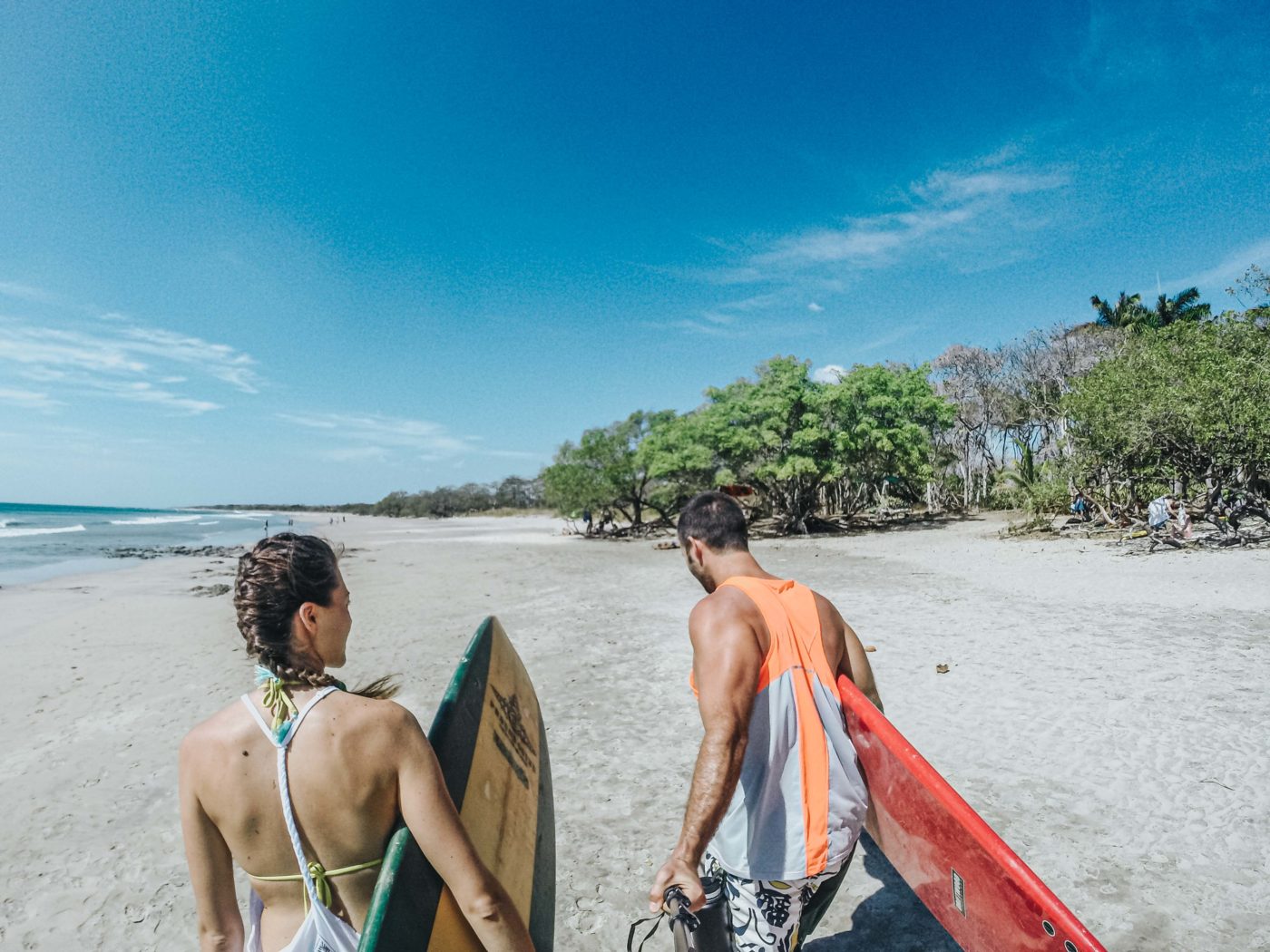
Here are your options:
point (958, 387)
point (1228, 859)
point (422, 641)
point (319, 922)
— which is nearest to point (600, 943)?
point (319, 922)

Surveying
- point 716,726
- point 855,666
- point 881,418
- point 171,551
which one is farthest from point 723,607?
point 171,551

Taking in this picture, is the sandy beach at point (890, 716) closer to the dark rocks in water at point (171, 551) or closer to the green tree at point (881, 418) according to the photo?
the green tree at point (881, 418)

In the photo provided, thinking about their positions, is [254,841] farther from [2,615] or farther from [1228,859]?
[2,615]

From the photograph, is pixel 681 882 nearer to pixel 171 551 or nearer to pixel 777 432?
pixel 777 432

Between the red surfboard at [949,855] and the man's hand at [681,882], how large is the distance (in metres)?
0.77

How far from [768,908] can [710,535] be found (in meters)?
1.12

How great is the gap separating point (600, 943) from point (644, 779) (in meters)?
1.60

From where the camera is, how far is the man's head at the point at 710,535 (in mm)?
2186

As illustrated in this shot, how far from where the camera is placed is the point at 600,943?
3066mm

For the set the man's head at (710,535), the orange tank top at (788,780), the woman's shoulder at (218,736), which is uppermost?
the man's head at (710,535)

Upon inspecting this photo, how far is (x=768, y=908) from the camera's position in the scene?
6.12ft

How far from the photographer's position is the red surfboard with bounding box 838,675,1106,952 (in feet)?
5.91

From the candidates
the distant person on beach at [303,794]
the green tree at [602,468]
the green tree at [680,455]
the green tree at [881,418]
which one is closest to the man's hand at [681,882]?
the distant person on beach at [303,794]

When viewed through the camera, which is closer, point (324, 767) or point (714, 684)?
point (324, 767)
